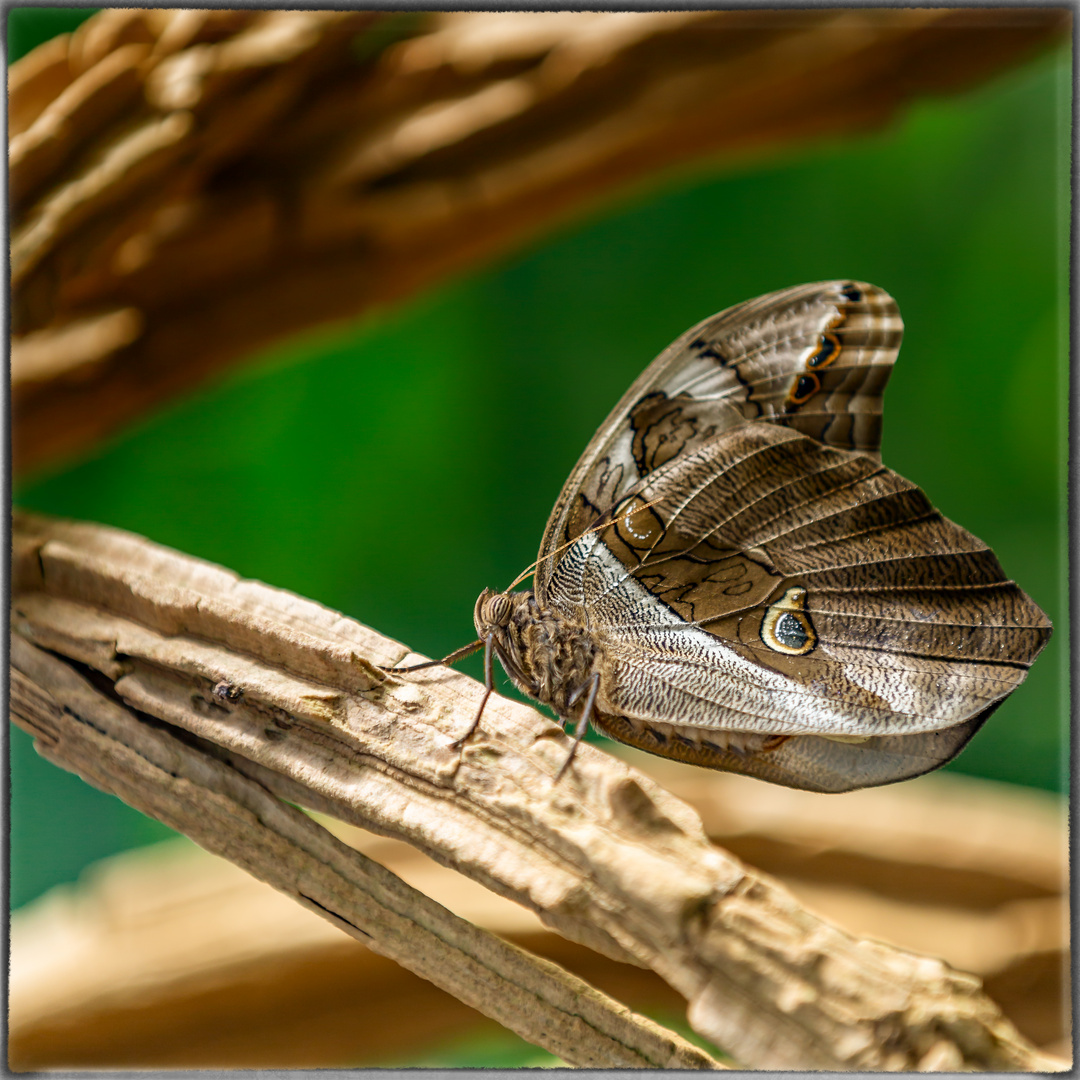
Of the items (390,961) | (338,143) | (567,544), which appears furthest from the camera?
(338,143)

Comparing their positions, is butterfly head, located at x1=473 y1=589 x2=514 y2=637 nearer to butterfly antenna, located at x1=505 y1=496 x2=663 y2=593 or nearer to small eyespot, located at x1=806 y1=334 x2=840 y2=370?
butterfly antenna, located at x1=505 y1=496 x2=663 y2=593

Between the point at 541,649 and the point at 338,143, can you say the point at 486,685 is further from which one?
the point at 338,143

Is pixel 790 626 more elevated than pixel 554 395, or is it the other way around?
pixel 554 395

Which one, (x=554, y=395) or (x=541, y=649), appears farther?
(x=554, y=395)

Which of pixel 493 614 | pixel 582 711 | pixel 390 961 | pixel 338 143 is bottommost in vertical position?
pixel 390 961

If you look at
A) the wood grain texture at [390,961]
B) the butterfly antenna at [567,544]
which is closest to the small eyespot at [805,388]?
the butterfly antenna at [567,544]

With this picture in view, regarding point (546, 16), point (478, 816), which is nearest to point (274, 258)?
point (546, 16)

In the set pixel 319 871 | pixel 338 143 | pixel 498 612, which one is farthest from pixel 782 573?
pixel 338 143
